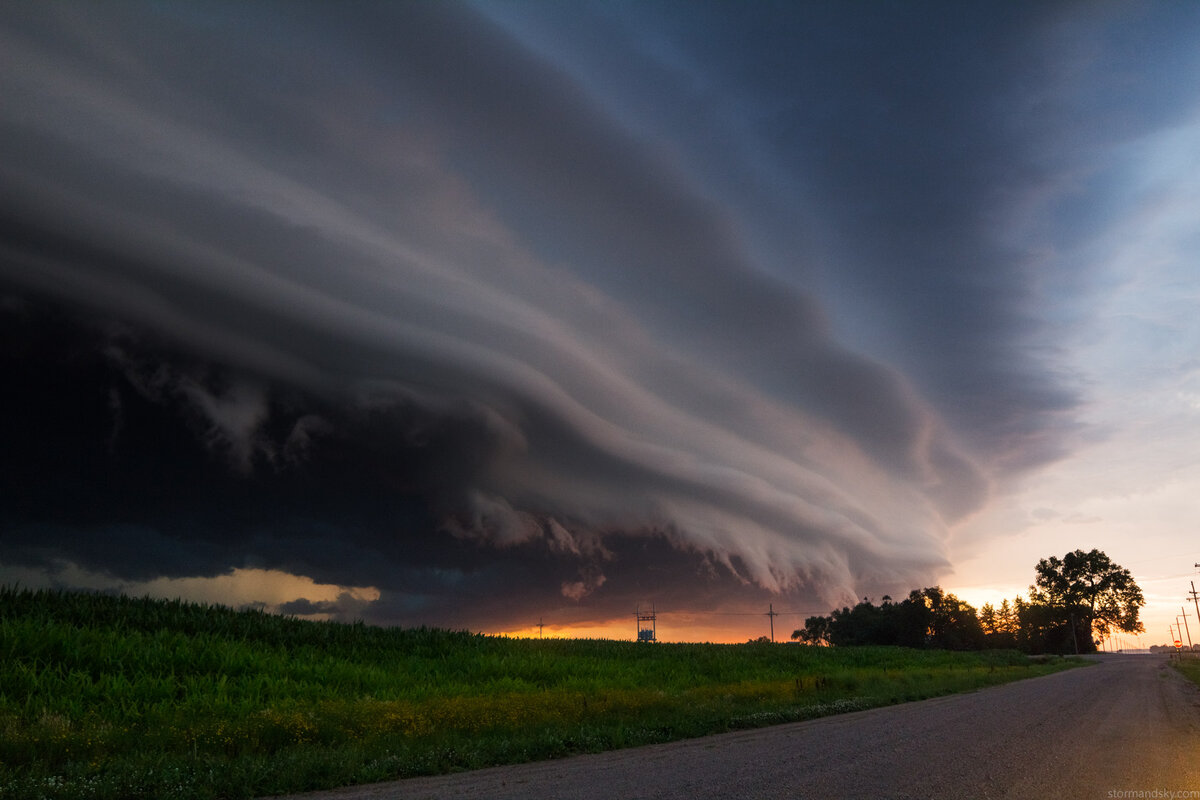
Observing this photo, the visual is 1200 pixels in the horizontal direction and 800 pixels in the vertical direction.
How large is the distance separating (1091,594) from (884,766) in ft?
563

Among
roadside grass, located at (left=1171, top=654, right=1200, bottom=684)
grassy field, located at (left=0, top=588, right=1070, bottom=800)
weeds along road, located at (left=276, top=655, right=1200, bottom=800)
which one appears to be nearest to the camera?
weeds along road, located at (left=276, top=655, right=1200, bottom=800)

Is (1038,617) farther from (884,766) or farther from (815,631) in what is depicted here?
(884,766)

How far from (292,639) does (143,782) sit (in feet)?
74.4

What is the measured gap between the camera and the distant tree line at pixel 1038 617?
458ft

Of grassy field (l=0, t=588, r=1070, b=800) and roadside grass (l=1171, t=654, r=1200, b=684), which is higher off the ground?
grassy field (l=0, t=588, r=1070, b=800)

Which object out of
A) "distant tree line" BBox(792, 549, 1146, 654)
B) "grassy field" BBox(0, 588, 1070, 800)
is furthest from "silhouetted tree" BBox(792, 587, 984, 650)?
"grassy field" BBox(0, 588, 1070, 800)

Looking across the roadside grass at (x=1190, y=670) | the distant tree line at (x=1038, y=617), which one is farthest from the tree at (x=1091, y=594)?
the roadside grass at (x=1190, y=670)

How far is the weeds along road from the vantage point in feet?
38.0

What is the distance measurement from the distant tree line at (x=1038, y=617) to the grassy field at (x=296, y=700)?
112m

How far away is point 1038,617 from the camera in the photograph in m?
153

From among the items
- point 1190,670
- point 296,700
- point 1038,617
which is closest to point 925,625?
point 1038,617

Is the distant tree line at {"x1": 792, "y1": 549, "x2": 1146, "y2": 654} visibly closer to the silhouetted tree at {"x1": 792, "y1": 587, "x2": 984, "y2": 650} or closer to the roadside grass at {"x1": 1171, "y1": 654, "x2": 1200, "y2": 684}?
the silhouetted tree at {"x1": 792, "y1": 587, "x2": 984, "y2": 650}

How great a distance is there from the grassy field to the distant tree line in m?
112

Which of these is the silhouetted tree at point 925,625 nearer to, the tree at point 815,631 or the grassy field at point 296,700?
the tree at point 815,631
